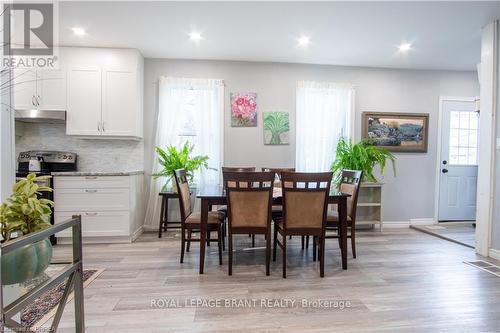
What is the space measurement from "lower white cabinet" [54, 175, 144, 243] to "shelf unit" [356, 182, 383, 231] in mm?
3275

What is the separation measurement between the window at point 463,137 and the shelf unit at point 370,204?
1.55 meters

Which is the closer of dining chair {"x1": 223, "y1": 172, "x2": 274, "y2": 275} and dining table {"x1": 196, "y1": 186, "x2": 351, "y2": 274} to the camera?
dining chair {"x1": 223, "y1": 172, "x2": 274, "y2": 275}

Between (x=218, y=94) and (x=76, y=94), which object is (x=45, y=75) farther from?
(x=218, y=94)

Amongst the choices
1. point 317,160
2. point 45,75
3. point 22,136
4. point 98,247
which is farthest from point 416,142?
point 22,136

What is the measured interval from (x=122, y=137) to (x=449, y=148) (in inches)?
204

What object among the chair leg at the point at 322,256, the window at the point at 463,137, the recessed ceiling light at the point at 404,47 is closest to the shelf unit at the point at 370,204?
the window at the point at 463,137

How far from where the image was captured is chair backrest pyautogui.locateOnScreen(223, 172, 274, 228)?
223 cm

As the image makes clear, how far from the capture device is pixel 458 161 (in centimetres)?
431

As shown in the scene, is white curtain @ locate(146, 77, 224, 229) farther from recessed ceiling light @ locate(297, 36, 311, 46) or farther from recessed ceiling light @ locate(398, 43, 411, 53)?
recessed ceiling light @ locate(398, 43, 411, 53)

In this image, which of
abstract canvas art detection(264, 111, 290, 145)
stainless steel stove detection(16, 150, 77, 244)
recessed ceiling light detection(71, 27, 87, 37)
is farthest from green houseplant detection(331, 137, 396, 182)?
stainless steel stove detection(16, 150, 77, 244)

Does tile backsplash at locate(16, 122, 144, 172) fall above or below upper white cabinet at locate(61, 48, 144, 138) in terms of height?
below

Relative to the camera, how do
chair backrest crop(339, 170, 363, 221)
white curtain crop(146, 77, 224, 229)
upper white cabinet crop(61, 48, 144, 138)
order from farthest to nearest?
white curtain crop(146, 77, 224, 229)
upper white cabinet crop(61, 48, 144, 138)
chair backrest crop(339, 170, 363, 221)

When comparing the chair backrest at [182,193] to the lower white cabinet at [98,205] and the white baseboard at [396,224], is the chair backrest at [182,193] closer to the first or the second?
the lower white cabinet at [98,205]

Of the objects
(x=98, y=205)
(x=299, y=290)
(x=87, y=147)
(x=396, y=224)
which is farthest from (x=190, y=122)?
(x=396, y=224)
